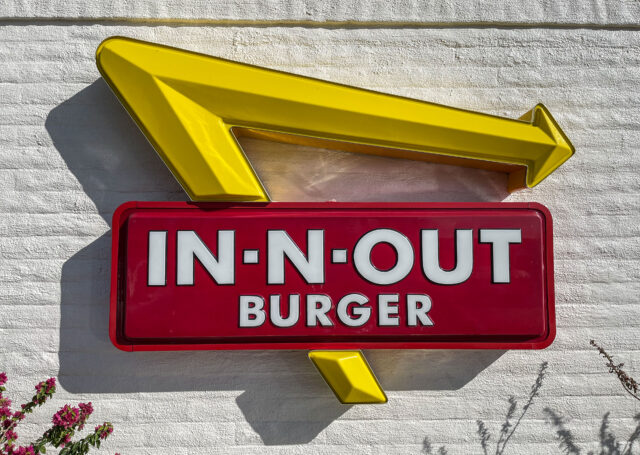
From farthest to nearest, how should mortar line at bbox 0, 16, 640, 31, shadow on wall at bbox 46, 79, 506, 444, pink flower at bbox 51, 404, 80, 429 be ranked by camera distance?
mortar line at bbox 0, 16, 640, 31 → shadow on wall at bbox 46, 79, 506, 444 → pink flower at bbox 51, 404, 80, 429

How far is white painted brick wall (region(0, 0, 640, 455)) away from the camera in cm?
314

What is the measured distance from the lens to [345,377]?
2.93 meters

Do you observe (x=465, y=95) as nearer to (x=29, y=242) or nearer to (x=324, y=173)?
(x=324, y=173)

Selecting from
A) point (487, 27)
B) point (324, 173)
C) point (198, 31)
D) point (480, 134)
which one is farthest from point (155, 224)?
point (487, 27)

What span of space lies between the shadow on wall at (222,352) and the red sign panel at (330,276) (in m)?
0.23

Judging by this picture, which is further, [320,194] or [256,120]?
[320,194]

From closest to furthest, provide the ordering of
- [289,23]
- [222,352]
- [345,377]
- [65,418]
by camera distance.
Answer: [65,418] < [345,377] < [222,352] < [289,23]

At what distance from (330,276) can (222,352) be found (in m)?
0.87

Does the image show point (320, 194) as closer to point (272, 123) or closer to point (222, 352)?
point (272, 123)

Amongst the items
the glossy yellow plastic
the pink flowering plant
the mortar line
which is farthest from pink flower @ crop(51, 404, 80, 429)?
the mortar line

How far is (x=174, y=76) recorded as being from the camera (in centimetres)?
293

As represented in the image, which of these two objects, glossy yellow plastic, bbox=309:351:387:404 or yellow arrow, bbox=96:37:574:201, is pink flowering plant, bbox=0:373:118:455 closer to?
glossy yellow plastic, bbox=309:351:387:404

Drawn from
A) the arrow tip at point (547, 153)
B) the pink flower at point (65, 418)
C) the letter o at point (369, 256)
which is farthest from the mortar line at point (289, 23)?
the pink flower at point (65, 418)

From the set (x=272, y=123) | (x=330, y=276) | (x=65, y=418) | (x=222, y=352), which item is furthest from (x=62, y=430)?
(x=272, y=123)
